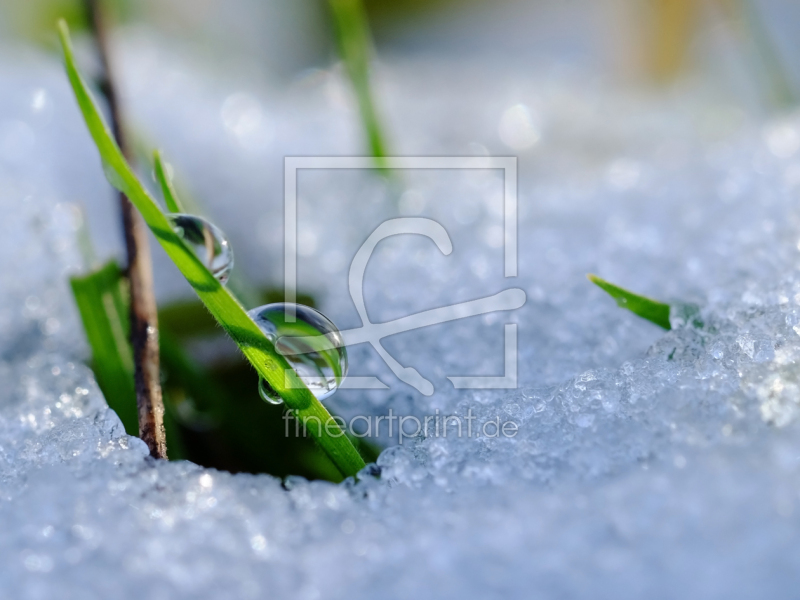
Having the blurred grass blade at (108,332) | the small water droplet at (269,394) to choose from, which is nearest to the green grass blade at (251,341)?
the small water droplet at (269,394)

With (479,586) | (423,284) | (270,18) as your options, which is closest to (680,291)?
(423,284)

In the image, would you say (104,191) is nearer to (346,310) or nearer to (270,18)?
(346,310)

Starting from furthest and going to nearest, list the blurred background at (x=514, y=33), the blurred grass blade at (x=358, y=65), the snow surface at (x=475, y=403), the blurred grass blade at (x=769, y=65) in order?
1. the blurred background at (x=514, y=33)
2. the blurred grass blade at (x=769, y=65)
3. the blurred grass blade at (x=358, y=65)
4. the snow surface at (x=475, y=403)

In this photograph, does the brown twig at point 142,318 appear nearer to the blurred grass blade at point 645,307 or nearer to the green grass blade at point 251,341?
the green grass blade at point 251,341

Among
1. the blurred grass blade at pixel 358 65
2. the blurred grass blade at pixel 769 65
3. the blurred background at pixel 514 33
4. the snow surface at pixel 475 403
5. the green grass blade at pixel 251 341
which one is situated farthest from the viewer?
the blurred background at pixel 514 33

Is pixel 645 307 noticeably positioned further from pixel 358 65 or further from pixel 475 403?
pixel 358 65
